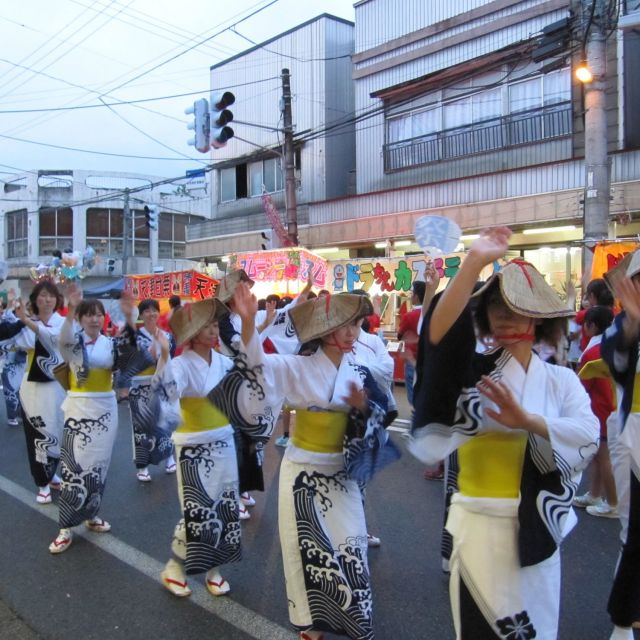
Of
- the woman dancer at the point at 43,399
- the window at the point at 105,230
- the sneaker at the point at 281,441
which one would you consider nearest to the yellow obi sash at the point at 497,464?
the woman dancer at the point at 43,399

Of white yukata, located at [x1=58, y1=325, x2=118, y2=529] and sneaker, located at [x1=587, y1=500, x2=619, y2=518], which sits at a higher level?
white yukata, located at [x1=58, y1=325, x2=118, y2=529]

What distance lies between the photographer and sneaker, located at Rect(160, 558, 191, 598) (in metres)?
3.62

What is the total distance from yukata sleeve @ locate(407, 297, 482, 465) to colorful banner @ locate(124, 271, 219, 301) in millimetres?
10028

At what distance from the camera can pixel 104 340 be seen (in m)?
4.70

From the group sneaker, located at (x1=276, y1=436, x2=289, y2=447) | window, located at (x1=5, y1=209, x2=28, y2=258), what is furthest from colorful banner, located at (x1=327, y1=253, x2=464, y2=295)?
window, located at (x1=5, y1=209, x2=28, y2=258)

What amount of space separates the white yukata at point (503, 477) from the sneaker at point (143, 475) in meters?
4.41

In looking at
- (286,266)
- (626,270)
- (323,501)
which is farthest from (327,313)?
(286,266)

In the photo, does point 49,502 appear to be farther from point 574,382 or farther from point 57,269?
point 57,269

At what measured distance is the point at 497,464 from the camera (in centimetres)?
212

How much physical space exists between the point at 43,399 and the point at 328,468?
3495 mm

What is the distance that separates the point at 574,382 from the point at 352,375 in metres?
1.06

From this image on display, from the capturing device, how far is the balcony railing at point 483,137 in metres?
13.0

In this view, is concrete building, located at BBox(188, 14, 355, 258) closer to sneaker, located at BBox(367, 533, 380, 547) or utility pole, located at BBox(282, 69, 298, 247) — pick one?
utility pole, located at BBox(282, 69, 298, 247)

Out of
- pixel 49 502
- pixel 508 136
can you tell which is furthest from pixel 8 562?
pixel 508 136
